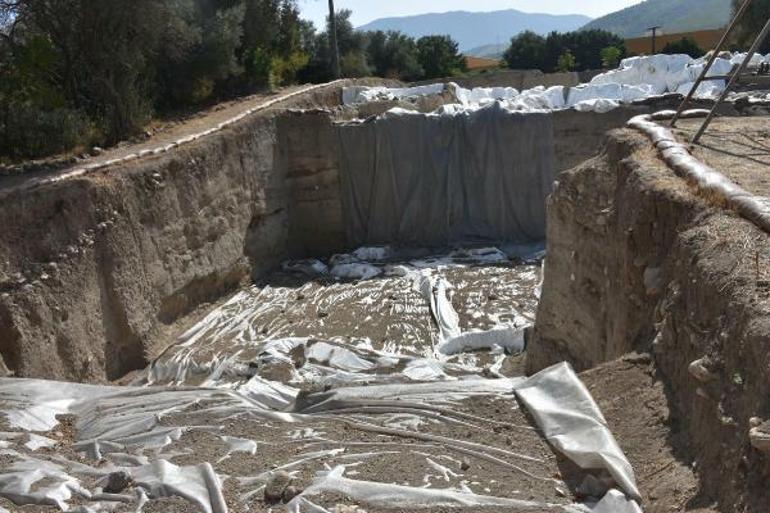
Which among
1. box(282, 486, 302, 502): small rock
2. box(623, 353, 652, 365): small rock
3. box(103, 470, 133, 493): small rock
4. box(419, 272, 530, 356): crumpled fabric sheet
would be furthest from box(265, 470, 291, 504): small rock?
box(419, 272, 530, 356): crumpled fabric sheet

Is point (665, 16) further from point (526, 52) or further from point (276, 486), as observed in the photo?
point (276, 486)

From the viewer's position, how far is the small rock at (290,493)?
358 centimetres

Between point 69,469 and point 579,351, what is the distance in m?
4.70

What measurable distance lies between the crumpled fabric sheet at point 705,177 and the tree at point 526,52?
100 feet

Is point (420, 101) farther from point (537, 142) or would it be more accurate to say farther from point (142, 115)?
point (142, 115)

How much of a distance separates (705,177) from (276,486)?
347 cm

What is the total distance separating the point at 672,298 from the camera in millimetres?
4488

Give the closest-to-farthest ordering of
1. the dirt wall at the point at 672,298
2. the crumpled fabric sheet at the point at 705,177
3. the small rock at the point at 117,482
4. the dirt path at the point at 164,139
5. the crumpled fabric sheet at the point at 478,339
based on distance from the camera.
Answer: the dirt wall at the point at 672,298 < the small rock at the point at 117,482 < the crumpled fabric sheet at the point at 705,177 < the dirt path at the point at 164,139 < the crumpled fabric sheet at the point at 478,339

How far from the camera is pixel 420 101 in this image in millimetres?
18203

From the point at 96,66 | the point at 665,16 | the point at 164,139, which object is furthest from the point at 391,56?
the point at 665,16

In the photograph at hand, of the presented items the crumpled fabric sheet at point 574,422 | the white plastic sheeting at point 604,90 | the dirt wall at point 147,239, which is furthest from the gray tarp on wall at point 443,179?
the crumpled fabric sheet at point 574,422

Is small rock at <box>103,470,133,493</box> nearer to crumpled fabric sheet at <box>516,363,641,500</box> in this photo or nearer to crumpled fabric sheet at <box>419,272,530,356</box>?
crumpled fabric sheet at <box>516,363,641,500</box>

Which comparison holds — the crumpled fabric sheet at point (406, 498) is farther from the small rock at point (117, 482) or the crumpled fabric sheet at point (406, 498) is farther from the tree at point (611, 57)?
the tree at point (611, 57)

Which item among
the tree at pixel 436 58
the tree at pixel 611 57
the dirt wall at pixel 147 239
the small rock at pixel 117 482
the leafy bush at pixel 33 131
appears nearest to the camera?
the small rock at pixel 117 482
